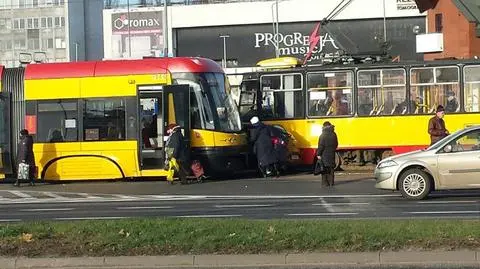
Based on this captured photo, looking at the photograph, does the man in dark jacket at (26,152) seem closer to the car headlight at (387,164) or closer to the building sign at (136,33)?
the car headlight at (387,164)

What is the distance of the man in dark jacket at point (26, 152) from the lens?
20.4 meters

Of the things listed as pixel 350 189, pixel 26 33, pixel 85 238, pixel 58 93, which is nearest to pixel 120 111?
pixel 58 93

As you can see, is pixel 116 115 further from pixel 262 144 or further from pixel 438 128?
pixel 438 128

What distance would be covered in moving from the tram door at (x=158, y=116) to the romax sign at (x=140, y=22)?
6526cm

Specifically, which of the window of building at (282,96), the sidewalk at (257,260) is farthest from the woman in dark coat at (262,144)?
the sidewalk at (257,260)

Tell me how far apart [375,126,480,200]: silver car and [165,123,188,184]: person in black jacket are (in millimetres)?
6501

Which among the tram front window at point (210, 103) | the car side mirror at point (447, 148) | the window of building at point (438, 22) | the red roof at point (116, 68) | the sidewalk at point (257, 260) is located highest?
the window of building at point (438, 22)

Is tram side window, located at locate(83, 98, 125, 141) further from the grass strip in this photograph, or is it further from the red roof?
the grass strip

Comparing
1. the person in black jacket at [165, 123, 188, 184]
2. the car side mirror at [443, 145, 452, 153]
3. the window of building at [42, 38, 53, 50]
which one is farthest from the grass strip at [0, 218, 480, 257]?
the window of building at [42, 38, 53, 50]

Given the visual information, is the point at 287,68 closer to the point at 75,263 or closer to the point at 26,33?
the point at 75,263

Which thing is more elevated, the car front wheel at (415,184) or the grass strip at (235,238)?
the car front wheel at (415,184)

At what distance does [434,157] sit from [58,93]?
11096 millimetres

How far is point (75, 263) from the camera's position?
8.80 m

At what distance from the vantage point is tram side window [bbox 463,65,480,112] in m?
22.0
